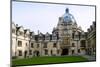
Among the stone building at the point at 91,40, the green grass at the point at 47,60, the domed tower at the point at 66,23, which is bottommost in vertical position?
the green grass at the point at 47,60

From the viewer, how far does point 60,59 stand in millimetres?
2969

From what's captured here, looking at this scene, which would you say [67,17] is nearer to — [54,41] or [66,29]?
[66,29]

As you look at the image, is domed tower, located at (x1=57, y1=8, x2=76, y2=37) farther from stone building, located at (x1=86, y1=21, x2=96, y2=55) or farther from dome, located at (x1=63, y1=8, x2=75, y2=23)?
stone building, located at (x1=86, y1=21, x2=96, y2=55)

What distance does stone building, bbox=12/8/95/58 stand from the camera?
277 centimetres

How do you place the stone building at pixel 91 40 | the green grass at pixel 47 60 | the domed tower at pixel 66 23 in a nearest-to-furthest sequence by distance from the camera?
1. the green grass at pixel 47 60
2. the domed tower at pixel 66 23
3. the stone building at pixel 91 40

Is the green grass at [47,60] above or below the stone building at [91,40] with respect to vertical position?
below

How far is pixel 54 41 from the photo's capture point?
2951 mm

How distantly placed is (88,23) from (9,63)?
1299 mm

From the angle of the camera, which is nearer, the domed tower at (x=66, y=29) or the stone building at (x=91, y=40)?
the domed tower at (x=66, y=29)

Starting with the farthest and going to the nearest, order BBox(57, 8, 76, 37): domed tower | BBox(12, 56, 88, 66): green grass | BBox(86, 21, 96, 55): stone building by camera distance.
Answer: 1. BBox(86, 21, 96, 55): stone building
2. BBox(57, 8, 76, 37): domed tower
3. BBox(12, 56, 88, 66): green grass

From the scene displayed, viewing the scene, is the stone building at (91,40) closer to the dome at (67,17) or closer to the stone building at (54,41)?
the stone building at (54,41)

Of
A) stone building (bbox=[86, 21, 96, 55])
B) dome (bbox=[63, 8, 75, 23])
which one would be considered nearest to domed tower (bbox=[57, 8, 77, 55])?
dome (bbox=[63, 8, 75, 23])

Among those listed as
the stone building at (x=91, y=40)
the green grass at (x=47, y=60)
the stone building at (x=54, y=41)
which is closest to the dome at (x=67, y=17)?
the stone building at (x=54, y=41)

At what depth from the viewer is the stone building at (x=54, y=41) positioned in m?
2.77
